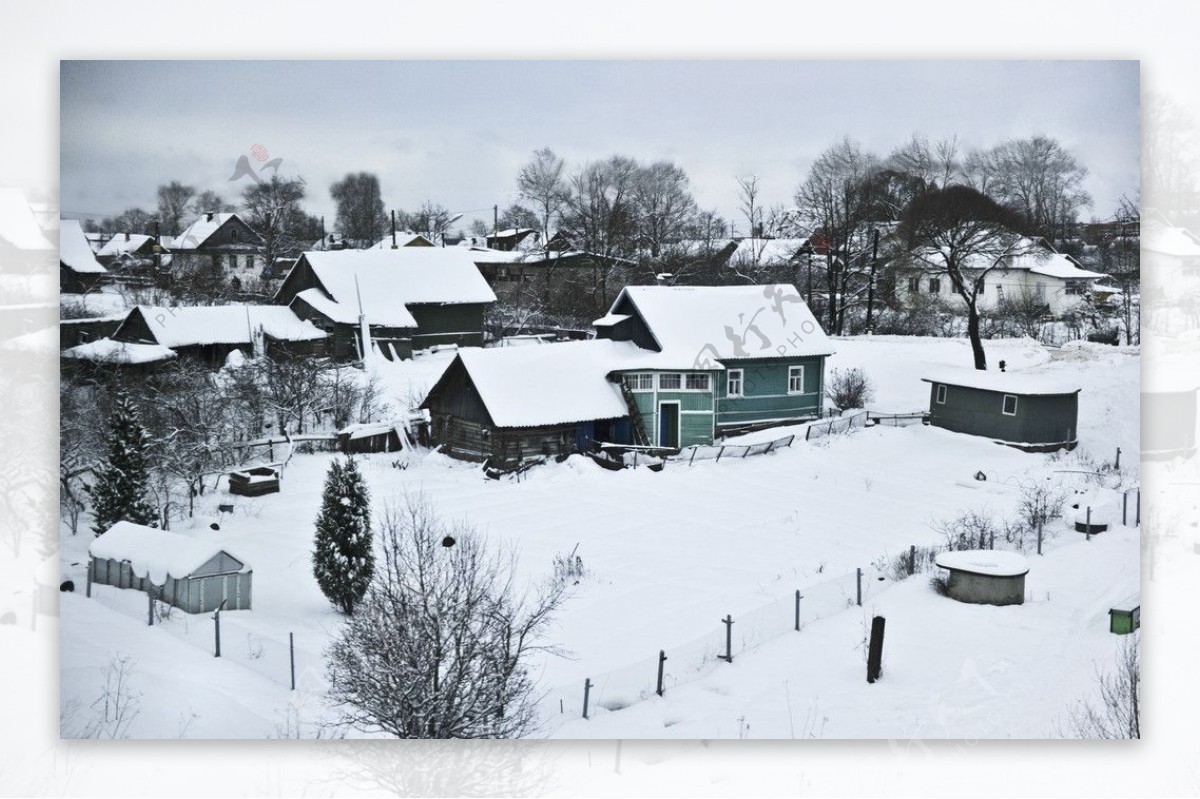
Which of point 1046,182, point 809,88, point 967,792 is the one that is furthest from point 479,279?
point 967,792

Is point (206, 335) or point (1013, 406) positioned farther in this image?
point (1013, 406)

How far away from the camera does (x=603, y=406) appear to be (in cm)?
623

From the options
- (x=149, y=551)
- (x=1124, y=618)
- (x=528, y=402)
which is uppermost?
(x=528, y=402)

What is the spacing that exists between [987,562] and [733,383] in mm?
1797

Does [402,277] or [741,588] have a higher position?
[402,277]

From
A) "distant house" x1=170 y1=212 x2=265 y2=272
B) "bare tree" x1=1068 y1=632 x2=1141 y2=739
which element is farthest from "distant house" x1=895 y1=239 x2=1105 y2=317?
"distant house" x1=170 y1=212 x2=265 y2=272

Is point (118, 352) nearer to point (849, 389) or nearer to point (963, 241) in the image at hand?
point (849, 389)

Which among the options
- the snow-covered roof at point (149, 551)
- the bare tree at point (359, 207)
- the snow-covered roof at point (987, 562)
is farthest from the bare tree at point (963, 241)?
the snow-covered roof at point (149, 551)

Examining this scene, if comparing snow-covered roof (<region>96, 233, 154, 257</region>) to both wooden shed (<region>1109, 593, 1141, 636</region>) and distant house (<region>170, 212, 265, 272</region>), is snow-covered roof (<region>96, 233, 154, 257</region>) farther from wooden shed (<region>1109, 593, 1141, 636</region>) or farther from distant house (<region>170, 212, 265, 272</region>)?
wooden shed (<region>1109, 593, 1141, 636</region>)

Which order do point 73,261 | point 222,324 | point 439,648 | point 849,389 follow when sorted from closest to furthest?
point 439,648 < point 73,261 < point 222,324 < point 849,389

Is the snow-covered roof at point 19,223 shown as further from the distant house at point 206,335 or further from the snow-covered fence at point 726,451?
the snow-covered fence at point 726,451

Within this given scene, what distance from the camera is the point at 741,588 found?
18.4 ft

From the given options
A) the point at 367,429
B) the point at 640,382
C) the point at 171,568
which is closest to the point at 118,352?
the point at 171,568

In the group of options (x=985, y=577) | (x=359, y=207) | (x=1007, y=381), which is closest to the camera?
(x=985, y=577)
